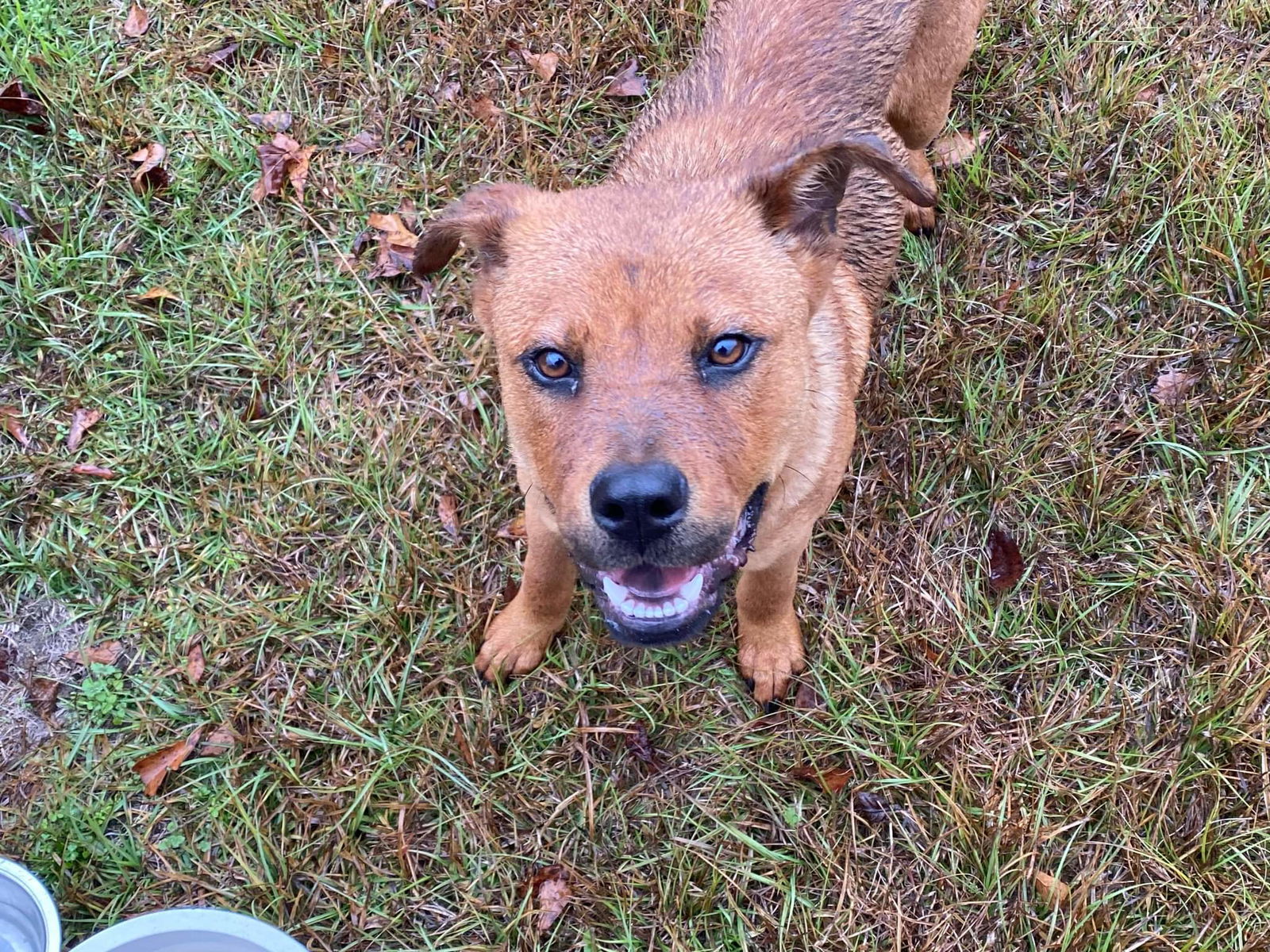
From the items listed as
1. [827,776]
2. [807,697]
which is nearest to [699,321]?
[807,697]

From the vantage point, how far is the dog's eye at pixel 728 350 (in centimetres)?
244

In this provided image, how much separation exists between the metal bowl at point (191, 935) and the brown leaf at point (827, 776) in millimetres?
1921

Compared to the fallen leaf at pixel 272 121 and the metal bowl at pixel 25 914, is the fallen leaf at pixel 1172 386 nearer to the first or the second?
the fallen leaf at pixel 272 121

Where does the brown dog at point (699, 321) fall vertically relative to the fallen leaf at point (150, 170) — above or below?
above

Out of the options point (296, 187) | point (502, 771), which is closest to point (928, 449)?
point (502, 771)

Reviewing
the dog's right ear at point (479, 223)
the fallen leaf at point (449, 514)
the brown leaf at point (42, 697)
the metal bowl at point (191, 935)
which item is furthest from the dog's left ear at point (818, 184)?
the brown leaf at point (42, 697)

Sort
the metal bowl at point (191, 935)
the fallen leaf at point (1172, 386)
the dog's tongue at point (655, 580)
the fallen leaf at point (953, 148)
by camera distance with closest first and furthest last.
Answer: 1. the dog's tongue at point (655, 580)
2. the metal bowl at point (191, 935)
3. the fallen leaf at point (1172, 386)
4. the fallen leaf at point (953, 148)

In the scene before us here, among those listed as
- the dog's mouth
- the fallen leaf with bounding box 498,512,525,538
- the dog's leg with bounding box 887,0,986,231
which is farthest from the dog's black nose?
the dog's leg with bounding box 887,0,986,231

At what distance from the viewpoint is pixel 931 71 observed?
3.96 meters

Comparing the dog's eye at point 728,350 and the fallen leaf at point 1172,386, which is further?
the fallen leaf at point 1172,386

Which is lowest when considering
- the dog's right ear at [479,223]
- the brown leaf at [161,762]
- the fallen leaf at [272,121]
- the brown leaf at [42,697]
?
the brown leaf at [161,762]

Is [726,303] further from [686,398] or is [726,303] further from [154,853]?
[154,853]

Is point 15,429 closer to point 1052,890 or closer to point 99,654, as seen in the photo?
point 99,654

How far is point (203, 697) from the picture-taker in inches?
150
